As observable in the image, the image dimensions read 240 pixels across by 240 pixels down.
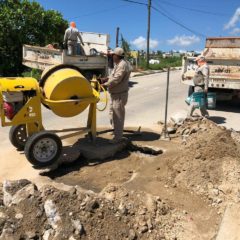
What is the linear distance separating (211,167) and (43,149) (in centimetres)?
278

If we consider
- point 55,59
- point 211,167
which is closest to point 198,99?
point 211,167

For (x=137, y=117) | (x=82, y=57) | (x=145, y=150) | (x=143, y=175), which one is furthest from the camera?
(x=82, y=57)

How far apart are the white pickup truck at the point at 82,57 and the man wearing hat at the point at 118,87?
6.46 meters

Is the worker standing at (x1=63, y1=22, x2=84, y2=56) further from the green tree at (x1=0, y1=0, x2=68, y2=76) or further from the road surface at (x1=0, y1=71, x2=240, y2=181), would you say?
the green tree at (x1=0, y1=0, x2=68, y2=76)

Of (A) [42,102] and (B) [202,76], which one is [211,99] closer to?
(B) [202,76]

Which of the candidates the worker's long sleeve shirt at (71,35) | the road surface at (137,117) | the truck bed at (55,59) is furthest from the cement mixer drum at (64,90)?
the worker's long sleeve shirt at (71,35)

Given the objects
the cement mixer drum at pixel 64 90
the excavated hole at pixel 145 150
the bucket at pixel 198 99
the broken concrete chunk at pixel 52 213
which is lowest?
the excavated hole at pixel 145 150

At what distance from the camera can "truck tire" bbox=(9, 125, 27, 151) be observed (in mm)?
7691

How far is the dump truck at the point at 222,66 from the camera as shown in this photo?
12477 mm

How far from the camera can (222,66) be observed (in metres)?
12.6

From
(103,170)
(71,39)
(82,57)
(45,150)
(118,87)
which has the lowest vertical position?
(103,170)

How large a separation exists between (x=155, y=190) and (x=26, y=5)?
1666 centimetres

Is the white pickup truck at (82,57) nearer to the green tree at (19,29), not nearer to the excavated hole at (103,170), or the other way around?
the green tree at (19,29)

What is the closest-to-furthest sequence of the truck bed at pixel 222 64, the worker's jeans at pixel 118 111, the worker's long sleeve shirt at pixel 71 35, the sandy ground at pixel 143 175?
the sandy ground at pixel 143 175 → the worker's jeans at pixel 118 111 → the truck bed at pixel 222 64 → the worker's long sleeve shirt at pixel 71 35
